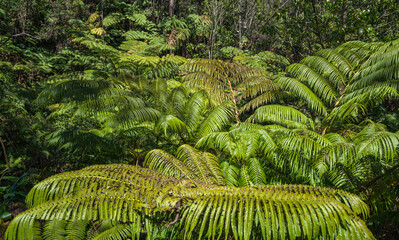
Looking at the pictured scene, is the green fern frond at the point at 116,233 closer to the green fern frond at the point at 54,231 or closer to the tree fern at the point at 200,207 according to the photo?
the green fern frond at the point at 54,231

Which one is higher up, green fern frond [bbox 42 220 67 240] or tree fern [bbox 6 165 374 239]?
tree fern [bbox 6 165 374 239]

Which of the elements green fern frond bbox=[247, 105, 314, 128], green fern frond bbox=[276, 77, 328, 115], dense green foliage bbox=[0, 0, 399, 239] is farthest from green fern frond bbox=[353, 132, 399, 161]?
green fern frond bbox=[276, 77, 328, 115]

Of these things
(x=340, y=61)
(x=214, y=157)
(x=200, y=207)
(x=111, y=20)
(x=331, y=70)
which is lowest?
(x=214, y=157)

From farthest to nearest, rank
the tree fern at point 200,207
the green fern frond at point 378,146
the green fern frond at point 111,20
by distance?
the green fern frond at point 111,20 → the green fern frond at point 378,146 → the tree fern at point 200,207

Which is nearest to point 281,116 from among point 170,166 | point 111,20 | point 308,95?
point 308,95

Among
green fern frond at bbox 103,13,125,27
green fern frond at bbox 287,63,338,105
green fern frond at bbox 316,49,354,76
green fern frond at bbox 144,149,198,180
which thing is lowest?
green fern frond at bbox 144,149,198,180

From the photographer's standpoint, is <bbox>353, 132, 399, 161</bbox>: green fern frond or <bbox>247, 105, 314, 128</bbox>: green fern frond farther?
<bbox>247, 105, 314, 128</bbox>: green fern frond

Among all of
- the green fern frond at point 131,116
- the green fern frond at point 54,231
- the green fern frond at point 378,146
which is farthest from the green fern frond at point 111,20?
the green fern frond at point 378,146

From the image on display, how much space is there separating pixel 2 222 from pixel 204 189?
1.70m

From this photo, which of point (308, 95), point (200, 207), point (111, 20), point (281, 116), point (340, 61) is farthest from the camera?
point (111, 20)

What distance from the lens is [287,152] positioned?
1.94m

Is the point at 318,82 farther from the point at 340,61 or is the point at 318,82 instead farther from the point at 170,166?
the point at 170,166

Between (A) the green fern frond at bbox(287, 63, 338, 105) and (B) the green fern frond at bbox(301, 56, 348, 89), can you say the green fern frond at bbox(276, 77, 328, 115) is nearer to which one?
(A) the green fern frond at bbox(287, 63, 338, 105)

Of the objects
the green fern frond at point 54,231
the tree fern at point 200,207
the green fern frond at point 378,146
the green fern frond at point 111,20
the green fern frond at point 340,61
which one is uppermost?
the green fern frond at point 111,20
